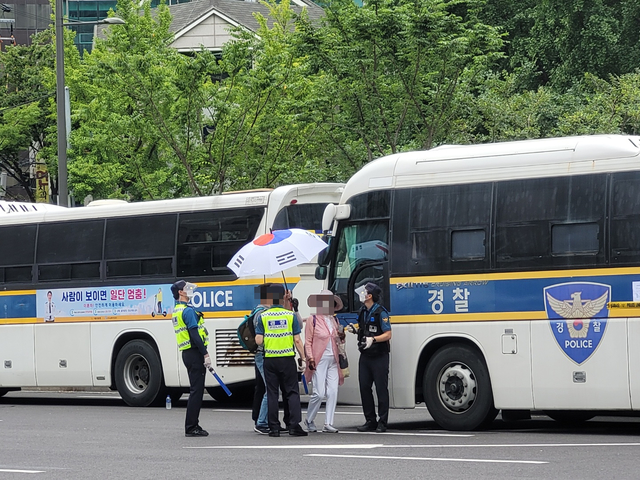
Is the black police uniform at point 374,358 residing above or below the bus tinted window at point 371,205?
below

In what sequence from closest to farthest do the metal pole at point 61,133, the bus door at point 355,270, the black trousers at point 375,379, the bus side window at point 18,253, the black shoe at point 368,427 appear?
the black trousers at point 375,379 < the black shoe at point 368,427 < the bus door at point 355,270 < the bus side window at point 18,253 < the metal pole at point 61,133

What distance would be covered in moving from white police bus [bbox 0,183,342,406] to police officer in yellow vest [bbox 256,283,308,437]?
4583 millimetres

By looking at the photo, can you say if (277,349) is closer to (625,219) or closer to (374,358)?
(374,358)

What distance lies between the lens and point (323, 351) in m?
13.3

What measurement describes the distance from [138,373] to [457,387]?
7620 mm

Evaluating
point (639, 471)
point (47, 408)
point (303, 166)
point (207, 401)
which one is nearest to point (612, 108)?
point (303, 166)

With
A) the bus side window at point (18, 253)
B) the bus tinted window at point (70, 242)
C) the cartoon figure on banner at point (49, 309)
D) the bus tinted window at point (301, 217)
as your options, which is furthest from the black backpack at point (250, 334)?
the bus side window at point (18, 253)

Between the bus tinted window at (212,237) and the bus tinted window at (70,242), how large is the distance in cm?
186

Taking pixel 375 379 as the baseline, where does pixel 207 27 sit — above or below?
above

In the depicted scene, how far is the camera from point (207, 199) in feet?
61.3

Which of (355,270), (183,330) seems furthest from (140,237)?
(183,330)

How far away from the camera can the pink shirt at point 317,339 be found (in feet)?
43.8

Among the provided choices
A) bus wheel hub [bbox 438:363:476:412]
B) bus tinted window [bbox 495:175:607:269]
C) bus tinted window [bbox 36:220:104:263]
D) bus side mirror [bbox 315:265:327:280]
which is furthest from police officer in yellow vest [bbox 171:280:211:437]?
bus tinted window [bbox 36:220:104:263]

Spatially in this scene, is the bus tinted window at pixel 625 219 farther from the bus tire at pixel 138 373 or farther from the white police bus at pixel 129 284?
the bus tire at pixel 138 373
